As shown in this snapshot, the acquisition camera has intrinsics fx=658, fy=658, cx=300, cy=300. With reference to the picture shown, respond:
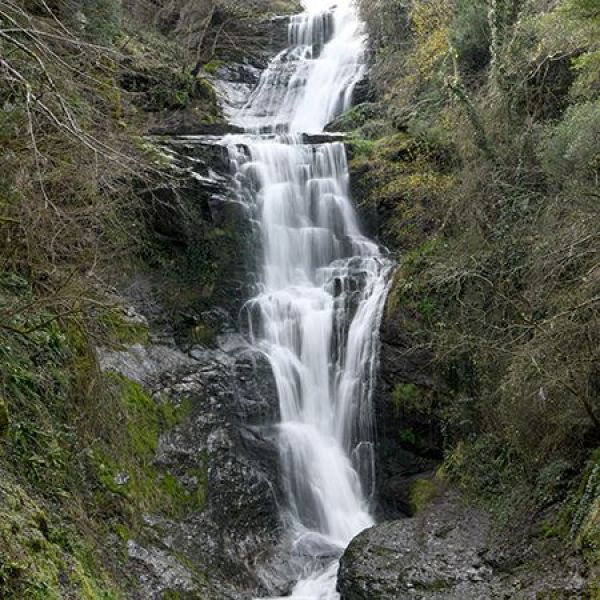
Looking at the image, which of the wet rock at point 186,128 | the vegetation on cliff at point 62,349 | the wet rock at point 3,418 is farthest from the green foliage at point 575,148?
the wet rock at point 186,128

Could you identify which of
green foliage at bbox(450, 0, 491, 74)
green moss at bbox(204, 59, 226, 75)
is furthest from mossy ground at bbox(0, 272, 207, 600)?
green moss at bbox(204, 59, 226, 75)

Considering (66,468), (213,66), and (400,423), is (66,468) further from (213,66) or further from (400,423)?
(213,66)

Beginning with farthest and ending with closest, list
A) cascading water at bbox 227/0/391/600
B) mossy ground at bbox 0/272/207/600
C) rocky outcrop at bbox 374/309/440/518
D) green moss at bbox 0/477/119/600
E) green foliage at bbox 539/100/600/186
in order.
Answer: rocky outcrop at bbox 374/309/440/518
cascading water at bbox 227/0/391/600
green foliage at bbox 539/100/600/186
mossy ground at bbox 0/272/207/600
green moss at bbox 0/477/119/600

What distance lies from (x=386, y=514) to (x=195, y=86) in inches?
522

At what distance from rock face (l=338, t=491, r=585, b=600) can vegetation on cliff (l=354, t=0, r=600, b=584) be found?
0.43 m

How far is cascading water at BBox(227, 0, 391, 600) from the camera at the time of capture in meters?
10.2

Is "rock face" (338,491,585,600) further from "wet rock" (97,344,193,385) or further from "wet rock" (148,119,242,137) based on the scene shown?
"wet rock" (148,119,242,137)

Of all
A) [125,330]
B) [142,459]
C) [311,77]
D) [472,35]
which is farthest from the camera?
[311,77]

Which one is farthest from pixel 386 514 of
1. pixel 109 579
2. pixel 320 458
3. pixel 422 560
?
pixel 109 579

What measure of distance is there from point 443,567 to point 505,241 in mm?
4971

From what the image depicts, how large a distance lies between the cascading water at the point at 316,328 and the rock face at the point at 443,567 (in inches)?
26.8

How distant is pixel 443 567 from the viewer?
7707 millimetres

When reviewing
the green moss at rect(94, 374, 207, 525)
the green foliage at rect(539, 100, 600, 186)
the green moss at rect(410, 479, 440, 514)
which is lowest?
the green moss at rect(410, 479, 440, 514)

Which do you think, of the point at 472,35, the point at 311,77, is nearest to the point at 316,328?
the point at 472,35
